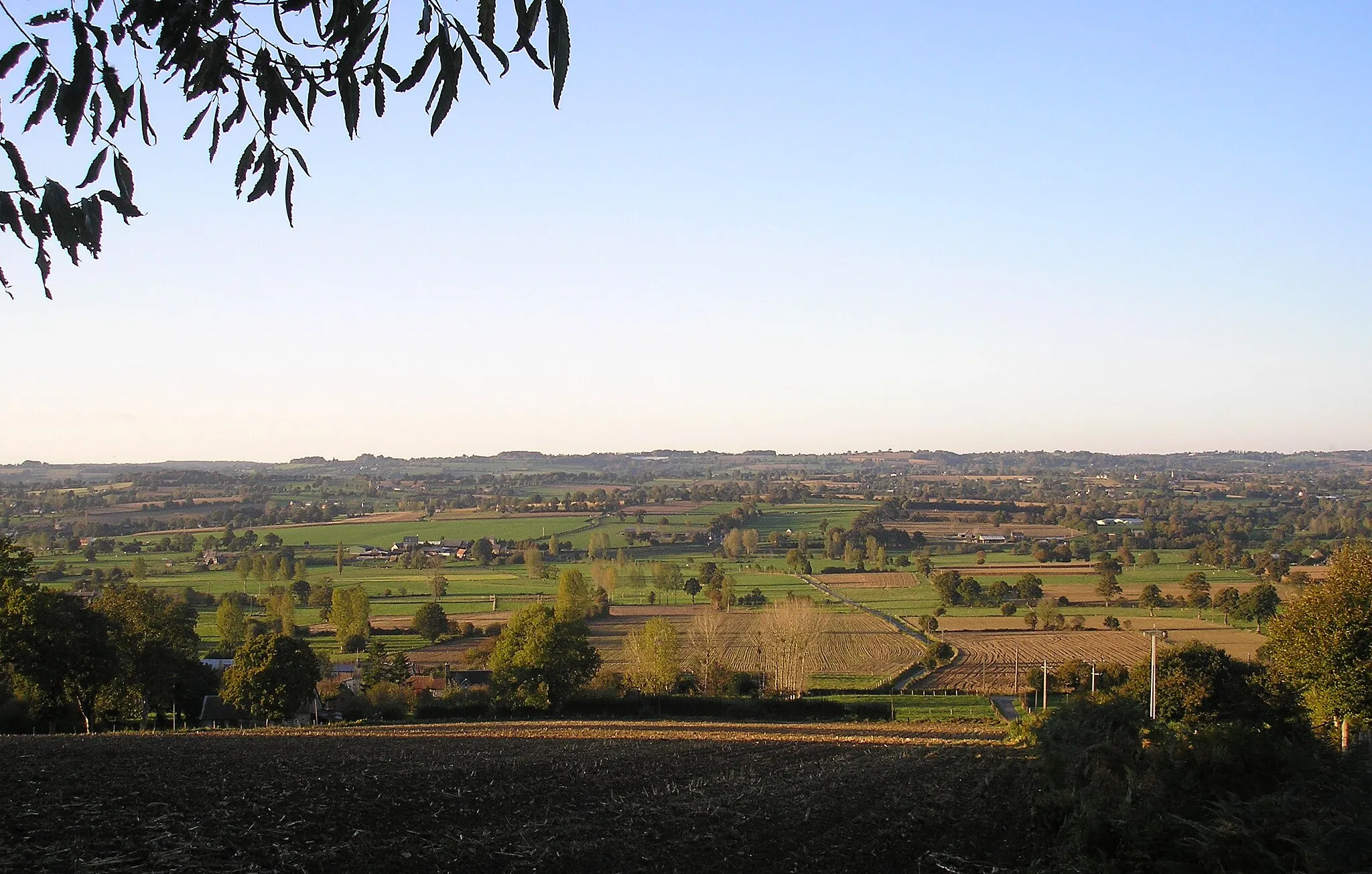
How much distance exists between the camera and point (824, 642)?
181 feet

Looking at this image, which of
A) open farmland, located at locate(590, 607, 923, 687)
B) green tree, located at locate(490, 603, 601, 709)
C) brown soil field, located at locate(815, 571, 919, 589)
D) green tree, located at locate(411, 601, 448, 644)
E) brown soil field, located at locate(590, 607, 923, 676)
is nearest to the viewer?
green tree, located at locate(490, 603, 601, 709)

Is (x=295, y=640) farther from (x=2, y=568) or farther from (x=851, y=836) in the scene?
(x=851, y=836)

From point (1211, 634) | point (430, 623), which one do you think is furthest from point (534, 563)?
point (1211, 634)

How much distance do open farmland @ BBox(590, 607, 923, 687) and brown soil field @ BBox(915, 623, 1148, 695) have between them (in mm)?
2566

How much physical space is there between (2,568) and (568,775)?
2080 centimetres

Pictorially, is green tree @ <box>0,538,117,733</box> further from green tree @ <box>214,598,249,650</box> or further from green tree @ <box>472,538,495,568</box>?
green tree @ <box>472,538,495,568</box>

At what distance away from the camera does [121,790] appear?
42.1 feet

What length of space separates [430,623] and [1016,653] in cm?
3062

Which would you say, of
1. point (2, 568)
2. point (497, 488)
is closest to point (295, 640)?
point (2, 568)

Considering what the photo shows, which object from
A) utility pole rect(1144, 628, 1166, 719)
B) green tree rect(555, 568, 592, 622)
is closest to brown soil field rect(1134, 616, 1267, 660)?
utility pole rect(1144, 628, 1166, 719)

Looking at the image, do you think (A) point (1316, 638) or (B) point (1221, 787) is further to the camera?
(A) point (1316, 638)

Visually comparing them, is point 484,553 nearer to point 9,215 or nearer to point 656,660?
point 656,660

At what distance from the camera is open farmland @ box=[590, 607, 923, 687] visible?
1892 inches

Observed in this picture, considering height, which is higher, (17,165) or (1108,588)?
(17,165)
